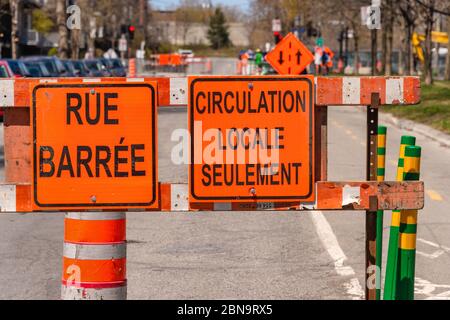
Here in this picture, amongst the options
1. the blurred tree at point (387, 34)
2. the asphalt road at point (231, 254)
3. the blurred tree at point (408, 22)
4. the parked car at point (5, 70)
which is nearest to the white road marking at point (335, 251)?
the asphalt road at point (231, 254)

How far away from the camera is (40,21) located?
125 m

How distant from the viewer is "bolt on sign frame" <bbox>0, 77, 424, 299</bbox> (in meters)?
6.03

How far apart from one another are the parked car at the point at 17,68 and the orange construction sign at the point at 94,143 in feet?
95.7

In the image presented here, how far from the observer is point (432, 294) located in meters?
8.65

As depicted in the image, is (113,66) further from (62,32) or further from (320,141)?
(320,141)

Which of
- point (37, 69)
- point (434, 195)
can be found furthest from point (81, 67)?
point (434, 195)

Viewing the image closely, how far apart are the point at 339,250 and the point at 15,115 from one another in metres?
5.10

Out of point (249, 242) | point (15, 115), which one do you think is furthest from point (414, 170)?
point (249, 242)

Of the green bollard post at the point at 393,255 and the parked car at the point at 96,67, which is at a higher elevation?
the parked car at the point at 96,67

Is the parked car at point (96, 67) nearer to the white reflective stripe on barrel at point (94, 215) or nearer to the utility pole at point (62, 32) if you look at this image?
the utility pole at point (62, 32)

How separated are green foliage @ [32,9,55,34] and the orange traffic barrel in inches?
4682

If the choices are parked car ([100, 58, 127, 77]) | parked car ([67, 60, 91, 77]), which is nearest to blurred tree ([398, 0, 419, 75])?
parked car ([67, 60, 91, 77])

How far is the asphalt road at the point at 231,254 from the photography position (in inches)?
344

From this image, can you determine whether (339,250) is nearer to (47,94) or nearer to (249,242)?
(249,242)
